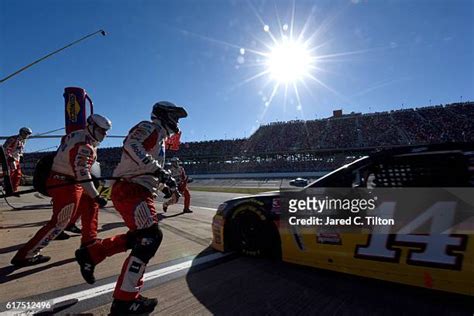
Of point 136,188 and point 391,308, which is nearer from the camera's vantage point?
point 391,308

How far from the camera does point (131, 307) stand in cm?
249

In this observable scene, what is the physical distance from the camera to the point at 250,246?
394 centimetres

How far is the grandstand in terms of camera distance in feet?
120

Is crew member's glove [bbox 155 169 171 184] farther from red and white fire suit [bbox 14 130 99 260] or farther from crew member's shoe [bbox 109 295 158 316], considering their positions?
red and white fire suit [bbox 14 130 99 260]

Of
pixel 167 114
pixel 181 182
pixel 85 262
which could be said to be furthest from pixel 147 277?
pixel 181 182

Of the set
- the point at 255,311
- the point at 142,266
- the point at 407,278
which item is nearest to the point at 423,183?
the point at 407,278

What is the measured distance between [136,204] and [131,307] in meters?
0.83

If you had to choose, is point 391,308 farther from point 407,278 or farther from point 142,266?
point 142,266

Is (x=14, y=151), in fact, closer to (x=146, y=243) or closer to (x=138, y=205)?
(x=138, y=205)

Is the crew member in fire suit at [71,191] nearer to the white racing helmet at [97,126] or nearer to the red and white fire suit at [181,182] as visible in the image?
the white racing helmet at [97,126]

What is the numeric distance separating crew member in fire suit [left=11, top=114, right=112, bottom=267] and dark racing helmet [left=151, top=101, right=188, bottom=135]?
110 centimetres

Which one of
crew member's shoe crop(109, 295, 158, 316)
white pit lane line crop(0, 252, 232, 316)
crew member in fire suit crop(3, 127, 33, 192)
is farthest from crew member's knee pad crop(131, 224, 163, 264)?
crew member in fire suit crop(3, 127, 33, 192)

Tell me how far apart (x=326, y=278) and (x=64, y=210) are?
10.4ft

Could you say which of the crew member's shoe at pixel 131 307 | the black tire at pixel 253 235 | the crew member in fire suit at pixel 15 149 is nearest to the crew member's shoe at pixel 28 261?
the crew member's shoe at pixel 131 307
